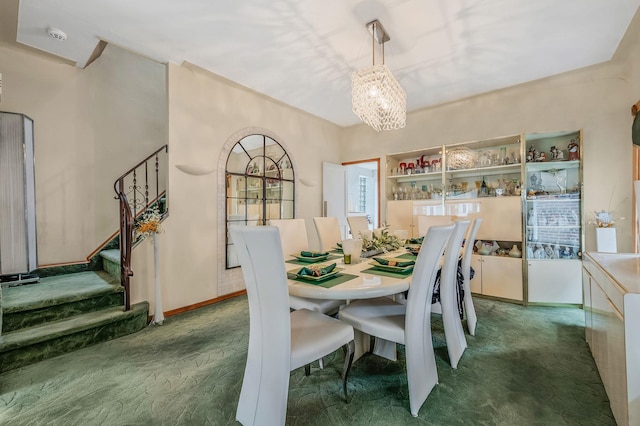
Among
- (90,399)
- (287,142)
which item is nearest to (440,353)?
(90,399)

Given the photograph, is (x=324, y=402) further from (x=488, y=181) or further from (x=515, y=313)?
(x=488, y=181)

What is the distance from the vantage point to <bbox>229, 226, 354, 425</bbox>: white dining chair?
4.04ft

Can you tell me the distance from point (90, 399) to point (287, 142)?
146 inches

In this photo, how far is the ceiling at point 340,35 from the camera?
2201 mm

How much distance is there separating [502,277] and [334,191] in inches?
118

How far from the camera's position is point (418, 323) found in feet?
5.16

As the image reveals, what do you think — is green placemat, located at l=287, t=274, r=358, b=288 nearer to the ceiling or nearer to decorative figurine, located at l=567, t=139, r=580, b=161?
the ceiling

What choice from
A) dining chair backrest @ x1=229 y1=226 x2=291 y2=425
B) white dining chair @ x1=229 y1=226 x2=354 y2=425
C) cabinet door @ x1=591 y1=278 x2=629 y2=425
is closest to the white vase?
cabinet door @ x1=591 y1=278 x2=629 y2=425

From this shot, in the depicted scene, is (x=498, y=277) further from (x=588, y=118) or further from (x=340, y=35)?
(x=340, y=35)

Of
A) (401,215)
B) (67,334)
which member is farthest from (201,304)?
(401,215)

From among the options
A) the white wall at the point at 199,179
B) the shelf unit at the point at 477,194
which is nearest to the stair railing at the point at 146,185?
the white wall at the point at 199,179

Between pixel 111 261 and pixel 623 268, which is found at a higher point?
pixel 623 268

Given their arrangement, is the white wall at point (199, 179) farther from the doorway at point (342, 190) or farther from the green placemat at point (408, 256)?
the green placemat at point (408, 256)

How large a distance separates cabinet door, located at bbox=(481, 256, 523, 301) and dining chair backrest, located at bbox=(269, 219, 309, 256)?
8.32 feet
